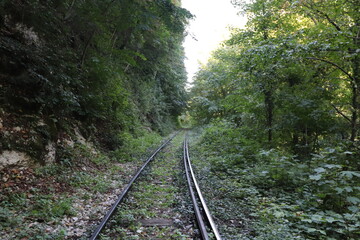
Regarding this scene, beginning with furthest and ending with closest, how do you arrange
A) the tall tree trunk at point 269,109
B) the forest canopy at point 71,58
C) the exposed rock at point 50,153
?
the tall tree trunk at point 269,109
the exposed rock at point 50,153
the forest canopy at point 71,58

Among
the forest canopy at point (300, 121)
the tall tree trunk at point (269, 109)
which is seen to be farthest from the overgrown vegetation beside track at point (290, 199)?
the tall tree trunk at point (269, 109)

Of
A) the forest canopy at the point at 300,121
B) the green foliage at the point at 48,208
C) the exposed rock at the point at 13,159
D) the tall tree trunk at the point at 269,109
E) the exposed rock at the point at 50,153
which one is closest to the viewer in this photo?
the green foliage at the point at 48,208

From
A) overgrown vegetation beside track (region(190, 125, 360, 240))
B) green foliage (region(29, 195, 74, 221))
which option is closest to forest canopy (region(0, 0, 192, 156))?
green foliage (region(29, 195, 74, 221))

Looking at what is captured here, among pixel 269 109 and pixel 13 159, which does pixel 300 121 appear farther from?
pixel 13 159

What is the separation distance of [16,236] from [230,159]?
7620 mm

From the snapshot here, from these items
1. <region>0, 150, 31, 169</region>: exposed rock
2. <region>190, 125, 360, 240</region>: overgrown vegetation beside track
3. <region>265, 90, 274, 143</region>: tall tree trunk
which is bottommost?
<region>0, 150, 31, 169</region>: exposed rock

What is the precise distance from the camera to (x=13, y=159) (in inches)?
210

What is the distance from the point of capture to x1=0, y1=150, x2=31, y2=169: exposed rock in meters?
5.11

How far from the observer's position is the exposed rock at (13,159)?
5107 millimetres

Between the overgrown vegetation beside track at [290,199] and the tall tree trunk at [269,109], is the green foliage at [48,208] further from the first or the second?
the tall tree trunk at [269,109]

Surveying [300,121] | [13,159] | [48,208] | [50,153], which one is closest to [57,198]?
[48,208]

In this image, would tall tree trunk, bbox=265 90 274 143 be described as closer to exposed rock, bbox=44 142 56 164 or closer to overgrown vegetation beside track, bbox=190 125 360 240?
overgrown vegetation beside track, bbox=190 125 360 240

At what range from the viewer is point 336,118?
8117mm

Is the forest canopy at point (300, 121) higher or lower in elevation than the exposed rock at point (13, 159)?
higher
